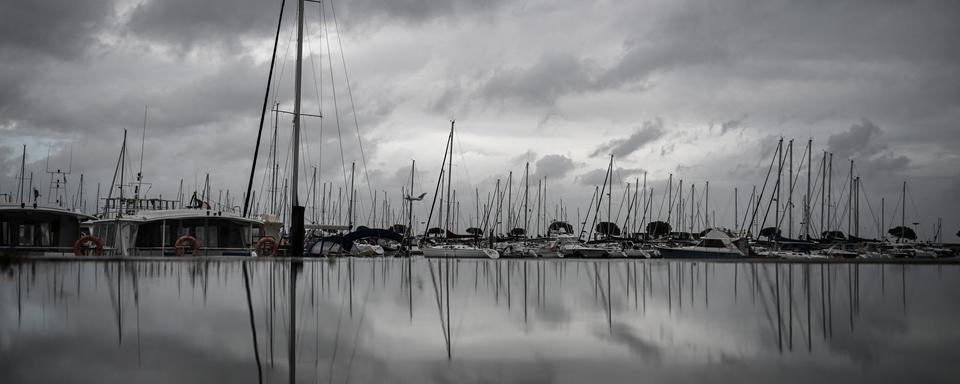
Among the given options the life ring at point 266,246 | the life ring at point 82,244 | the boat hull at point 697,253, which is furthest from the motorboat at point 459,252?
the life ring at point 82,244

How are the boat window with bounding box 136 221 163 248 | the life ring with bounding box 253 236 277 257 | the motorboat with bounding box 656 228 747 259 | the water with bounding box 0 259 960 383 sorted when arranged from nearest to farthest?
the water with bounding box 0 259 960 383 → the boat window with bounding box 136 221 163 248 → the life ring with bounding box 253 236 277 257 → the motorboat with bounding box 656 228 747 259

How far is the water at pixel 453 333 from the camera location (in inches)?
304

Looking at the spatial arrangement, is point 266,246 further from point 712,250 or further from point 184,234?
point 712,250

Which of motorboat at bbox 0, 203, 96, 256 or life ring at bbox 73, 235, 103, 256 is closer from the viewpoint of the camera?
life ring at bbox 73, 235, 103, 256

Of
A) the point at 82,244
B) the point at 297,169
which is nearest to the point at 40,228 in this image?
the point at 82,244

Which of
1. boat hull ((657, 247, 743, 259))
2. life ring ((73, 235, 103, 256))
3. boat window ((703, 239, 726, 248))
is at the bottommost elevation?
boat hull ((657, 247, 743, 259))

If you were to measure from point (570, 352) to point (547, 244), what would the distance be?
69131 mm

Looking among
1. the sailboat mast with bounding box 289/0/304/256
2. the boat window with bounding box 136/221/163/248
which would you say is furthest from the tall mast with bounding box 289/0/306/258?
the boat window with bounding box 136/221/163/248

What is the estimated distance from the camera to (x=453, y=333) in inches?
408

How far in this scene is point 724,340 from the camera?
1006 cm

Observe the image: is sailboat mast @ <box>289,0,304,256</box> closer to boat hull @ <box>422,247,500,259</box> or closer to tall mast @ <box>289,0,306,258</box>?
tall mast @ <box>289,0,306,258</box>

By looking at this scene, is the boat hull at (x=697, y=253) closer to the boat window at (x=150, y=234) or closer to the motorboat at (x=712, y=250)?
the motorboat at (x=712, y=250)

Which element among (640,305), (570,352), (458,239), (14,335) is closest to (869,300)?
(640,305)

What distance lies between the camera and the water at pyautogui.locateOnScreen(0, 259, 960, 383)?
25.3ft
